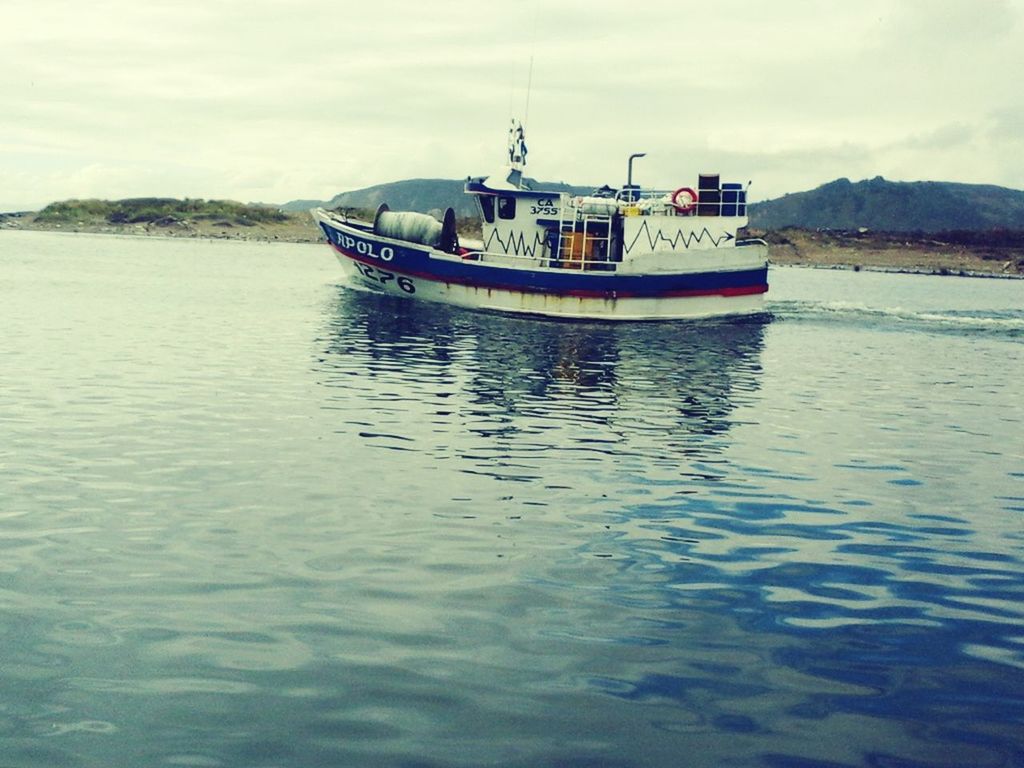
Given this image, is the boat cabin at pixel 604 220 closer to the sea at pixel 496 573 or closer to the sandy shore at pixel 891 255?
the sea at pixel 496 573

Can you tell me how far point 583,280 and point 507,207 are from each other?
593 cm

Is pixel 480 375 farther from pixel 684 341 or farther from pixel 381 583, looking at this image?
pixel 381 583

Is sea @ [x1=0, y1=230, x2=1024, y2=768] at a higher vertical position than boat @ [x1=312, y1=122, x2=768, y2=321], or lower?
lower

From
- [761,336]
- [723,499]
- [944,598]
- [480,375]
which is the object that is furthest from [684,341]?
[944,598]

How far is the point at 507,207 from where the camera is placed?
4884cm

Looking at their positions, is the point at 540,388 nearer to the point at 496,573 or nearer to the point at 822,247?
the point at 496,573

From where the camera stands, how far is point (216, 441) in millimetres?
16969

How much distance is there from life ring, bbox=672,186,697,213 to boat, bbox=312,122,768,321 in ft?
0.16

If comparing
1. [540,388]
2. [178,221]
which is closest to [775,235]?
[178,221]

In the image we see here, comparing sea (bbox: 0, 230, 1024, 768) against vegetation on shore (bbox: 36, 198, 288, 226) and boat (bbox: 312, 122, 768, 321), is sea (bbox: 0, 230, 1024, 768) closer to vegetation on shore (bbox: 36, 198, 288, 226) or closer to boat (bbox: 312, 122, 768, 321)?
boat (bbox: 312, 122, 768, 321)

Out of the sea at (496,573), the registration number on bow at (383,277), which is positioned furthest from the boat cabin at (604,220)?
the sea at (496,573)

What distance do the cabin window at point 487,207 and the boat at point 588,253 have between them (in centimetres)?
5

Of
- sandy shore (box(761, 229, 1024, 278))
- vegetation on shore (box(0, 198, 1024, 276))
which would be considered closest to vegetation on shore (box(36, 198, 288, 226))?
vegetation on shore (box(0, 198, 1024, 276))

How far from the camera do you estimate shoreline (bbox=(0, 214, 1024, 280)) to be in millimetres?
148125
